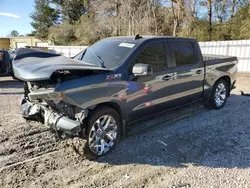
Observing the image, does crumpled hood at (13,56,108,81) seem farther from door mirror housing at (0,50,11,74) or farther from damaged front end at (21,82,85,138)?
door mirror housing at (0,50,11,74)

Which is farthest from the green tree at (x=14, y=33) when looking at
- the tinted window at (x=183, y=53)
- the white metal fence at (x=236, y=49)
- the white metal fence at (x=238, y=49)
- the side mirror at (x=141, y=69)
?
the side mirror at (x=141, y=69)

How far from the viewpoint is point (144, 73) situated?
12.1 feet

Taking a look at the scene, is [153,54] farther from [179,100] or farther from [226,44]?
[226,44]

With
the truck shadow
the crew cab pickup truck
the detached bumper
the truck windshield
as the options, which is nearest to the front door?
the crew cab pickup truck

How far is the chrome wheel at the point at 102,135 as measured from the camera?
11.7 feet

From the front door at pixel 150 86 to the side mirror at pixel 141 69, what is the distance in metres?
0.11

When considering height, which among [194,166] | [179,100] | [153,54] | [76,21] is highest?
[76,21]

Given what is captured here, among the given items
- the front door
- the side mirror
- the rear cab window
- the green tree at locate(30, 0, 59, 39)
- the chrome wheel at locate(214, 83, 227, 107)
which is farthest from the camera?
the green tree at locate(30, 0, 59, 39)

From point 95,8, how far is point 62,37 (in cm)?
913

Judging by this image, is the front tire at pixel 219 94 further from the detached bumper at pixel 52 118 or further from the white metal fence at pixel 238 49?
the white metal fence at pixel 238 49

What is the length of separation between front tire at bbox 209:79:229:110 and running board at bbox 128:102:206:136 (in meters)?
0.32

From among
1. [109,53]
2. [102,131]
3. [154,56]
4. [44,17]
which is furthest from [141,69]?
[44,17]

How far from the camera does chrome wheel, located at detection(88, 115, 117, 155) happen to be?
358 centimetres

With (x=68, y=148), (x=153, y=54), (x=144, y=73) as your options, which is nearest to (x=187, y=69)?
(x=153, y=54)
